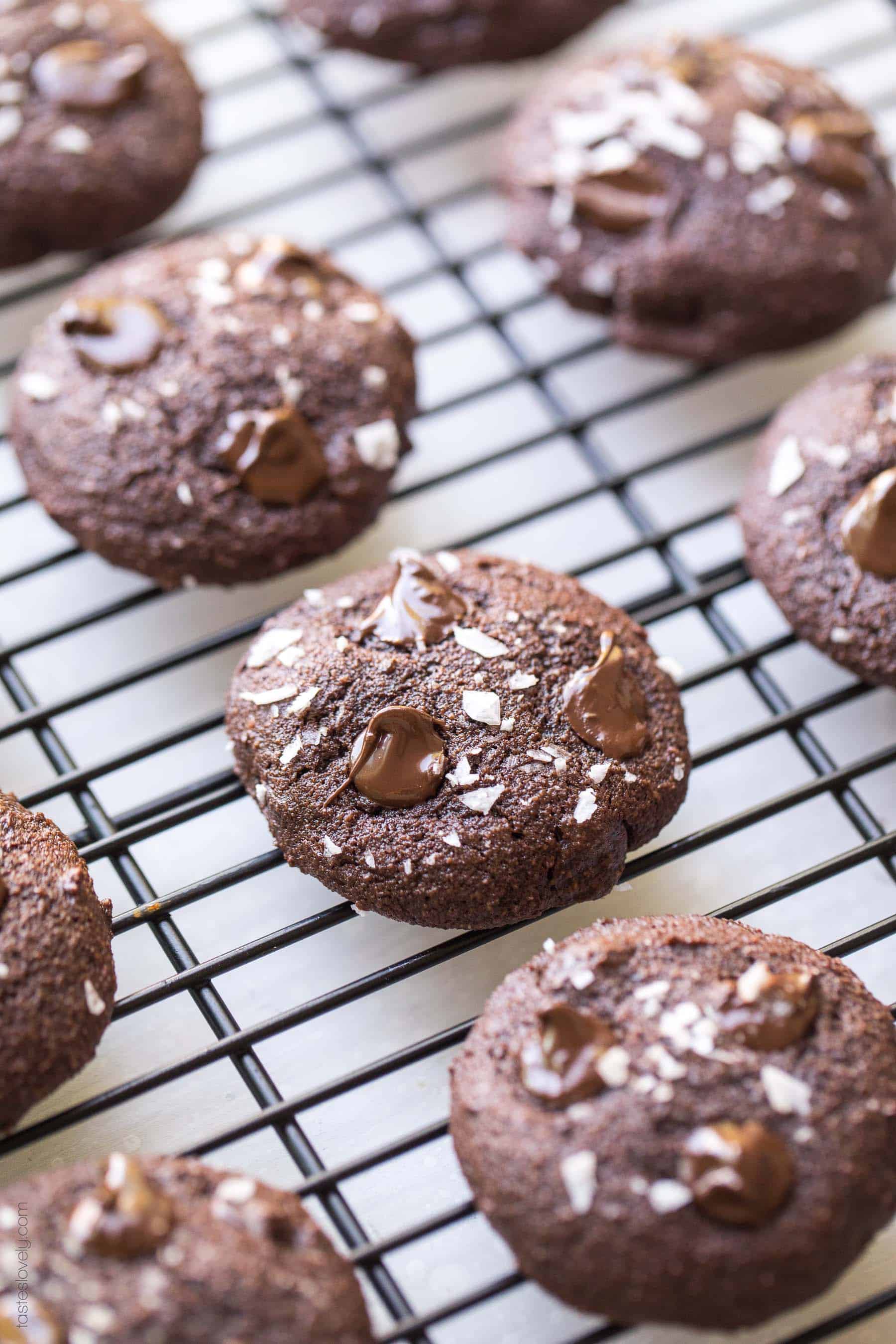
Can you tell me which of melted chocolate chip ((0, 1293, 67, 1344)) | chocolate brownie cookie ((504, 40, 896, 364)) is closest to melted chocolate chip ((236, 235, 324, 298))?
chocolate brownie cookie ((504, 40, 896, 364))

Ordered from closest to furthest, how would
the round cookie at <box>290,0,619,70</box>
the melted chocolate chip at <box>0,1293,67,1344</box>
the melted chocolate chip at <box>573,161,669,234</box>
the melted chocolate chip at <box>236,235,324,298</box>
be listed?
the melted chocolate chip at <box>0,1293,67,1344</box> < the melted chocolate chip at <box>236,235,324,298</box> < the melted chocolate chip at <box>573,161,669,234</box> < the round cookie at <box>290,0,619,70</box>

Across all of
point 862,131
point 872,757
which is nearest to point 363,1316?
point 872,757

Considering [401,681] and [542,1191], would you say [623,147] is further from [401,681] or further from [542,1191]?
[542,1191]

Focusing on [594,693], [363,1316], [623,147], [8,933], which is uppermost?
[623,147]

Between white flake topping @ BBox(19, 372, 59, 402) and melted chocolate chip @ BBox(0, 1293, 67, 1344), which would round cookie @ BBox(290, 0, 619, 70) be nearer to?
white flake topping @ BBox(19, 372, 59, 402)

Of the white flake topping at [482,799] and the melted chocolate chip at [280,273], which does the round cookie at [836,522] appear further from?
the melted chocolate chip at [280,273]

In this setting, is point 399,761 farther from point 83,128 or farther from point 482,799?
point 83,128
